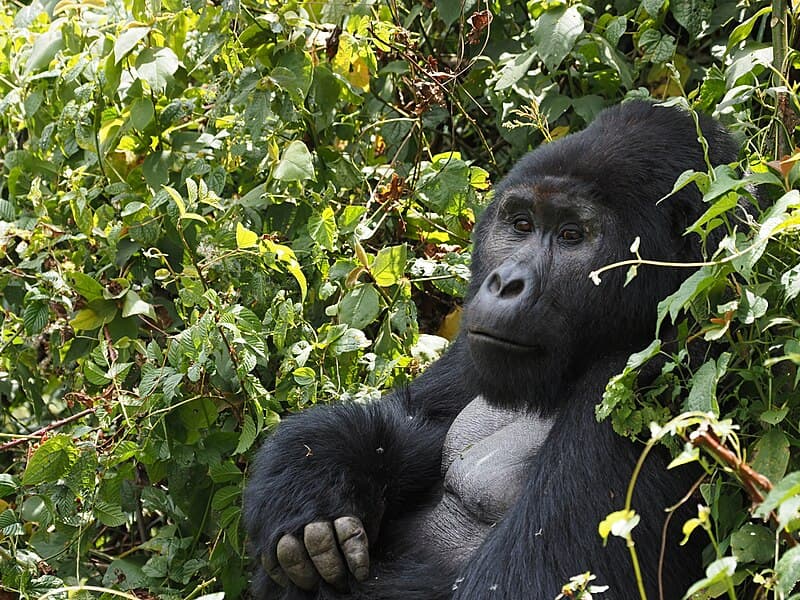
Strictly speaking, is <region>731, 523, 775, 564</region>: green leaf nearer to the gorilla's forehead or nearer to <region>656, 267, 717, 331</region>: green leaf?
<region>656, 267, 717, 331</region>: green leaf

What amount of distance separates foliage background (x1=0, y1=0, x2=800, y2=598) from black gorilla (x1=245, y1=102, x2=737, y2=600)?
32 centimetres

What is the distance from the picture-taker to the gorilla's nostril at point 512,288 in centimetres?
315

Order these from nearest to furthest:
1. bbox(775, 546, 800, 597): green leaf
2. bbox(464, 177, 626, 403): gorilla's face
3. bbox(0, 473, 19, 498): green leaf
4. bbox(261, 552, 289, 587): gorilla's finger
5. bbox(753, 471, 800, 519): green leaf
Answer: bbox(753, 471, 800, 519): green leaf → bbox(775, 546, 800, 597): green leaf → bbox(464, 177, 626, 403): gorilla's face → bbox(261, 552, 289, 587): gorilla's finger → bbox(0, 473, 19, 498): green leaf

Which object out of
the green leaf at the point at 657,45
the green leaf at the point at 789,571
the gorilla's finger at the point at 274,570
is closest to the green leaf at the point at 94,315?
the gorilla's finger at the point at 274,570

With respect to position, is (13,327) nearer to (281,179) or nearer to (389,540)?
(281,179)

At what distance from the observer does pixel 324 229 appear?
4.25m

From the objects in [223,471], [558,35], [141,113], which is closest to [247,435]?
[223,471]

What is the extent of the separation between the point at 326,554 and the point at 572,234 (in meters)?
1.15

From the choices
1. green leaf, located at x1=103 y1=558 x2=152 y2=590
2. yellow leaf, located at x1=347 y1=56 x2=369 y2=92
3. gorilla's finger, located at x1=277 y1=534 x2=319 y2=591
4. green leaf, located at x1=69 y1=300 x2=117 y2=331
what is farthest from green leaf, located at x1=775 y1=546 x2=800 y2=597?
yellow leaf, located at x1=347 y1=56 x2=369 y2=92

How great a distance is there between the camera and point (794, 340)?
2.61m

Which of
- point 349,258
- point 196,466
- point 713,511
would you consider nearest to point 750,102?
point 349,258

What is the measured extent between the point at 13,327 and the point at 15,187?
70 centimetres

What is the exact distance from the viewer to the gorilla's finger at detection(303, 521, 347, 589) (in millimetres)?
3393

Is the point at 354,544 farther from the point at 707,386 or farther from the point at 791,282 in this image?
the point at 791,282
